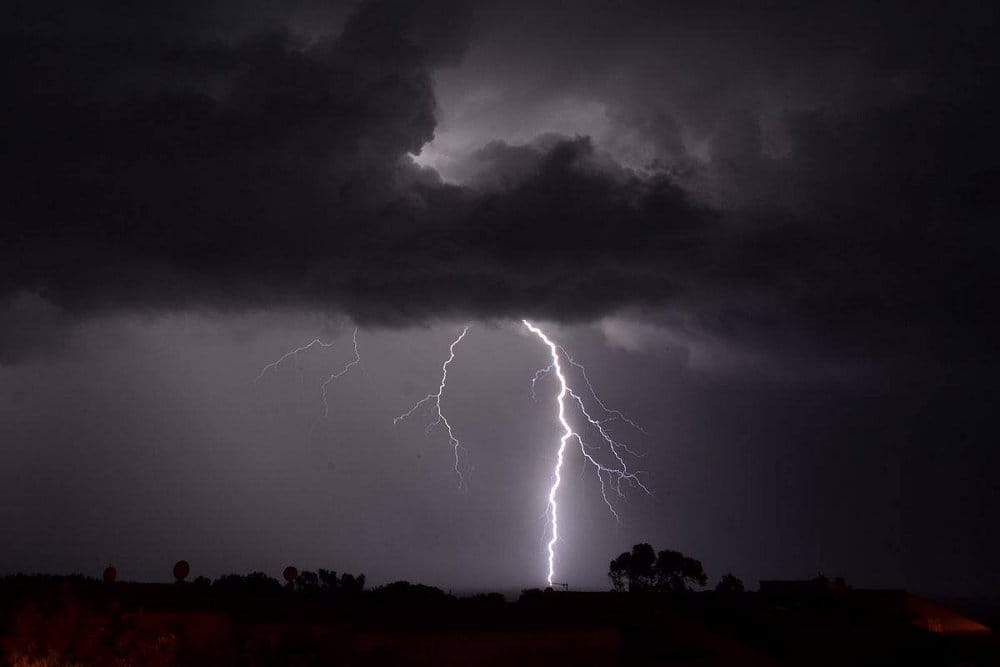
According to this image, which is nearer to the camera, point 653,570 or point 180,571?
point 180,571

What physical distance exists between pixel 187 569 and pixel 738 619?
13.4m

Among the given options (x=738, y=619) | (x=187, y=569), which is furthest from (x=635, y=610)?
(x=187, y=569)

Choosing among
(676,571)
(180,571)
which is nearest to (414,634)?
(180,571)

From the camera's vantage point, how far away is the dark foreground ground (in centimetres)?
1638

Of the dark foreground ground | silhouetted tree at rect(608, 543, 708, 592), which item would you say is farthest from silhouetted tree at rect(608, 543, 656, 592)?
the dark foreground ground

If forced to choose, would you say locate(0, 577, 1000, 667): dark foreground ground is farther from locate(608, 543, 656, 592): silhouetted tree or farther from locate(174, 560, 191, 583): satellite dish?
locate(608, 543, 656, 592): silhouetted tree

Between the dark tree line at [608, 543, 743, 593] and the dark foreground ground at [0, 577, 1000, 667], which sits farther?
the dark tree line at [608, 543, 743, 593]

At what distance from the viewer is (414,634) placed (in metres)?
16.5

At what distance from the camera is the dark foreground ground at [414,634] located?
1638 cm

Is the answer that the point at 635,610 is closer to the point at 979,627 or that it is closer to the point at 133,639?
the point at 979,627

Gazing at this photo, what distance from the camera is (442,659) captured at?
1648cm

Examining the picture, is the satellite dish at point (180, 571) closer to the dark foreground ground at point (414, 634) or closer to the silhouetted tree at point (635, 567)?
the dark foreground ground at point (414, 634)

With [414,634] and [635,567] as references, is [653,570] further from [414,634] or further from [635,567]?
[414,634]

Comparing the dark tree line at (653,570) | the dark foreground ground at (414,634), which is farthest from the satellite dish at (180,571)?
the dark tree line at (653,570)
